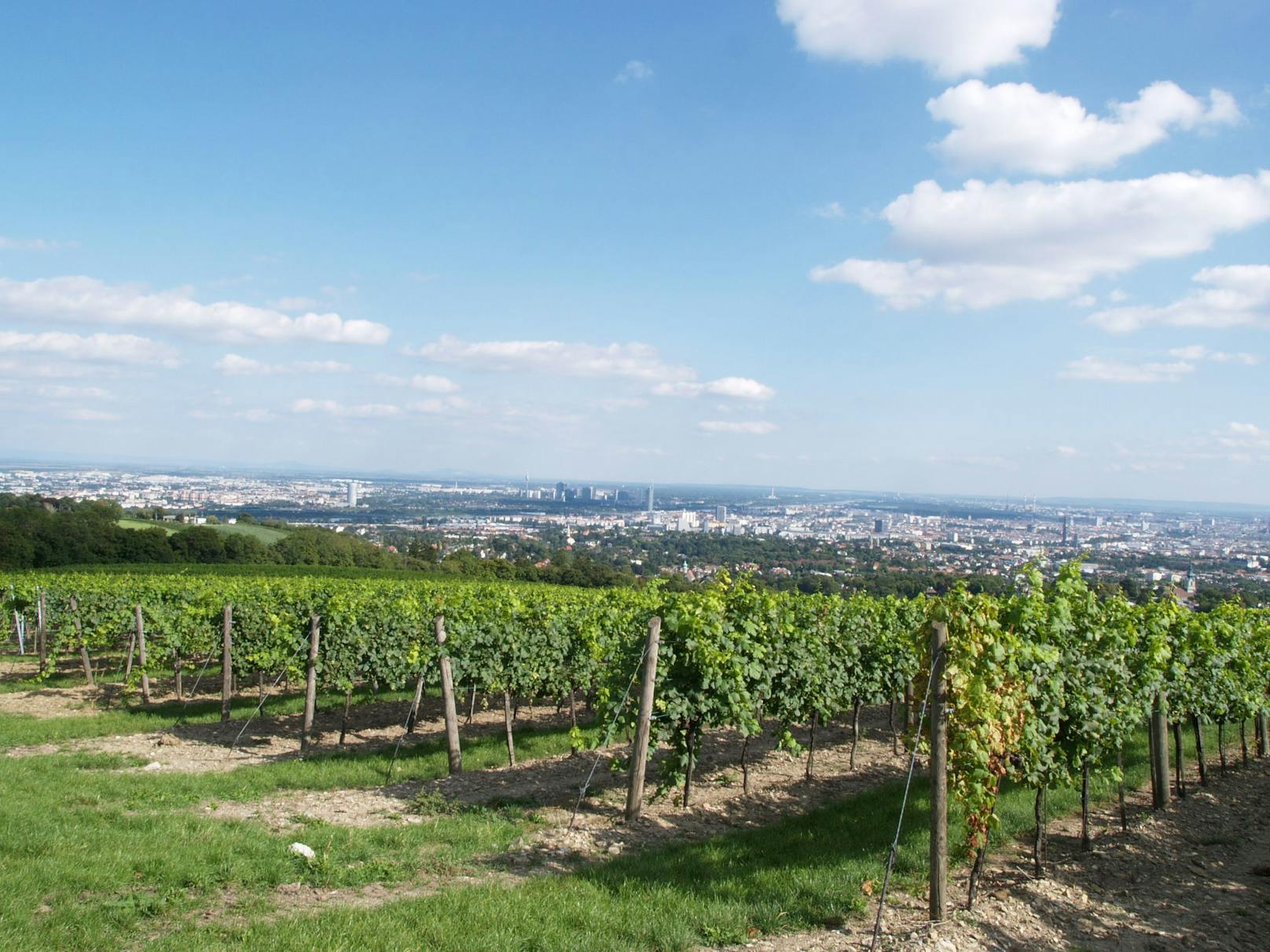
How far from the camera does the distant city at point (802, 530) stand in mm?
44594

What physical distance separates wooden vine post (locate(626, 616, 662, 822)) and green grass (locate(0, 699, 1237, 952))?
Result: 2.68 ft

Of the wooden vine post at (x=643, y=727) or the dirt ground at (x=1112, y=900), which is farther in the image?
the wooden vine post at (x=643, y=727)

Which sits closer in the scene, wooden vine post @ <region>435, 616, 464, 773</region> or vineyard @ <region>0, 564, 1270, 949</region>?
vineyard @ <region>0, 564, 1270, 949</region>

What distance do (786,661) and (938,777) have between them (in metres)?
4.59

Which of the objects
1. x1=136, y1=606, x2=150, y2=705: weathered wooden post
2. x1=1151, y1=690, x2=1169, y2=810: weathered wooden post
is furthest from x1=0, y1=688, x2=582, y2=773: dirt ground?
x1=1151, y1=690, x2=1169, y2=810: weathered wooden post

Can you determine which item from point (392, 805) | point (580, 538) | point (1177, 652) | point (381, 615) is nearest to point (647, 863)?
point (392, 805)

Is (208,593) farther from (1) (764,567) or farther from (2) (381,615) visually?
(1) (764,567)

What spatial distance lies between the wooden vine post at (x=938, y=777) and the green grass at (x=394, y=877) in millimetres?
636

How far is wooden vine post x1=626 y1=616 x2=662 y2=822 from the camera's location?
7.88 metres

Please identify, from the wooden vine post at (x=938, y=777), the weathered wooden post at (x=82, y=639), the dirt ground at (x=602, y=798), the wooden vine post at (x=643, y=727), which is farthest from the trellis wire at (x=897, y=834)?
the weathered wooden post at (x=82, y=639)

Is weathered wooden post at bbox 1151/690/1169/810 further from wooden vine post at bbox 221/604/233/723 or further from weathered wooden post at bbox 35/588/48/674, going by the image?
weathered wooden post at bbox 35/588/48/674

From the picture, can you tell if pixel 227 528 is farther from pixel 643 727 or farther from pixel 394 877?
pixel 394 877

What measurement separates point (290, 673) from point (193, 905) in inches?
406

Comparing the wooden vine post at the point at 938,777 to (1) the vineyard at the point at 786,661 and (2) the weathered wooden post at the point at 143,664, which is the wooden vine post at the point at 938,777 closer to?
(1) the vineyard at the point at 786,661
